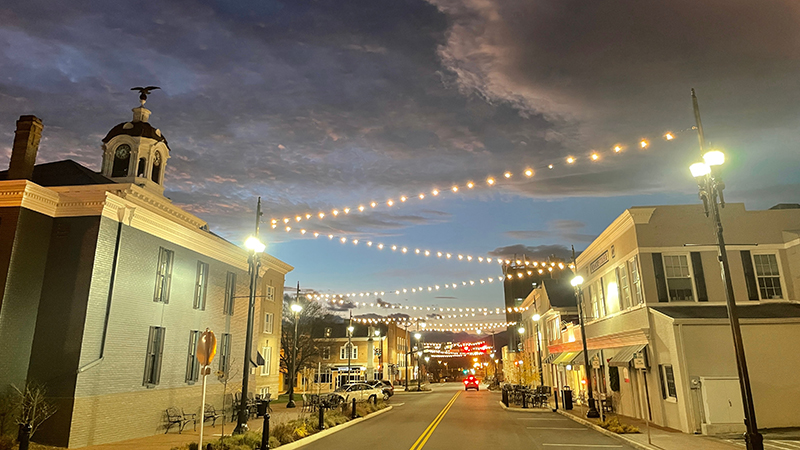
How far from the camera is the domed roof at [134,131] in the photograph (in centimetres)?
2377

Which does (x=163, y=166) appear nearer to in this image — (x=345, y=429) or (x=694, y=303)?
(x=345, y=429)

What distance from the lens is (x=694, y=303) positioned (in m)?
21.0

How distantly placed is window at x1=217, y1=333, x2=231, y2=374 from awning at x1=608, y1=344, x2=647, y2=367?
1860 cm

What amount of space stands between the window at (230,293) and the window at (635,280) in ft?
63.1

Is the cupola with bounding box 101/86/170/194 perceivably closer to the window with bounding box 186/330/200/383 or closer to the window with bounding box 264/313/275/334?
the window with bounding box 186/330/200/383

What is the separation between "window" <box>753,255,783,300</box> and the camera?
20.8 meters

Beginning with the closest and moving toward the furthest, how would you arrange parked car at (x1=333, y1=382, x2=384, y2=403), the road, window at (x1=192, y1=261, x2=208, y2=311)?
the road → window at (x1=192, y1=261, x2=208, y2=311) → parked car at (x1=333, y1=382, x2=384, y2=403)

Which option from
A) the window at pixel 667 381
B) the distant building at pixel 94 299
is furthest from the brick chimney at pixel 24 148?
the window at pixel 667 381

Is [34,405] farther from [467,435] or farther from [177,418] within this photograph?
[467,435]

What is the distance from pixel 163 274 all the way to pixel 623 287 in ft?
68.7

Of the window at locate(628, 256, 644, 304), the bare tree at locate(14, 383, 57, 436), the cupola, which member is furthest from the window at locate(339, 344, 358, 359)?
the bare tree at locate(14, 383, 57, 436)

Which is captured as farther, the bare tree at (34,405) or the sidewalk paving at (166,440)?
the sidewalk paving at (166,440)

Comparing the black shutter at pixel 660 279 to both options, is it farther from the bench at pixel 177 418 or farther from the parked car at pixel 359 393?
the bench at pixel 177 418

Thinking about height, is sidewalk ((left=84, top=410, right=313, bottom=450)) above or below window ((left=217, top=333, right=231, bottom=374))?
below
